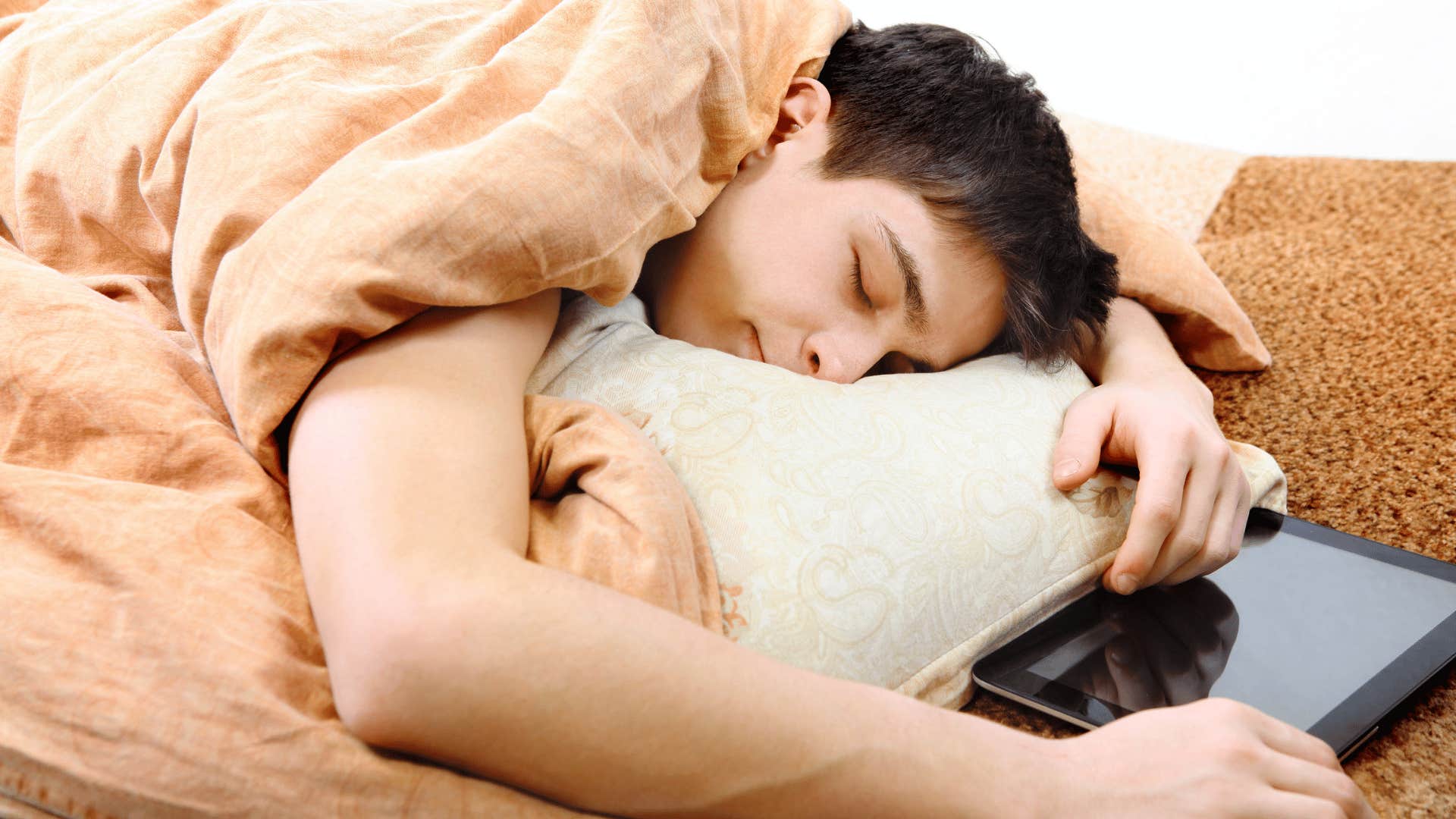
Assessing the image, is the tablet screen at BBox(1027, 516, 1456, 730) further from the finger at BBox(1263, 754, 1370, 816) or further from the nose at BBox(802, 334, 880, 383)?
the nose at BBox(802, 334, 880, 383)

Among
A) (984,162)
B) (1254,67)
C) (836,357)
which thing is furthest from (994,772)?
(1254,67)

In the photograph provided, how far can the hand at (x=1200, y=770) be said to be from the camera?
2.02 ft

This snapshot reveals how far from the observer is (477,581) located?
572 mm

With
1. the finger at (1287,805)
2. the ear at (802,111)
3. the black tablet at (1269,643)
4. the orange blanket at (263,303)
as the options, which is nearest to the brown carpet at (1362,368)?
the black tablet at (1269,643)

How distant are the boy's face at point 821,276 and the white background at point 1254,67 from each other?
1.40 metres

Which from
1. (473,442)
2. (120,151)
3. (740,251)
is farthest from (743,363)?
(120,151)

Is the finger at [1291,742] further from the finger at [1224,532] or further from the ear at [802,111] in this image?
the ear at [802,111]

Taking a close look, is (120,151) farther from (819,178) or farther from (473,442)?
(819,178)

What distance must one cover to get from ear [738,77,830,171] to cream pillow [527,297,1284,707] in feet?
0.89

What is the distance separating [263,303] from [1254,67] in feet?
6.81

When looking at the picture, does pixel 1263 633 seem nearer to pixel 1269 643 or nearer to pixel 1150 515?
pixel 1269 643

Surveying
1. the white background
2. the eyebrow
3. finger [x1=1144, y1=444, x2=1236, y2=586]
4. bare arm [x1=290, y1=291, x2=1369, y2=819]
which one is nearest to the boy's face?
the eyebrow

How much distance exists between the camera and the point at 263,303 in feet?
2.18

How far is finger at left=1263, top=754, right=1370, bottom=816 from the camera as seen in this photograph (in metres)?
0.64
